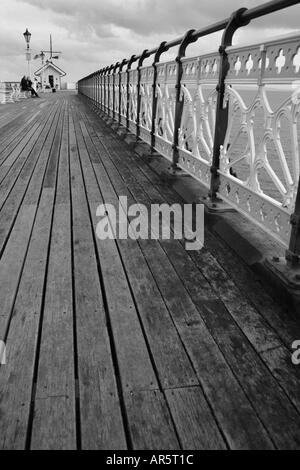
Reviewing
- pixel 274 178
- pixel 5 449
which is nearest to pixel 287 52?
pixel 274 178

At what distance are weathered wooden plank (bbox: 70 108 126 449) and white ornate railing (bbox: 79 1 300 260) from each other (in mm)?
1201

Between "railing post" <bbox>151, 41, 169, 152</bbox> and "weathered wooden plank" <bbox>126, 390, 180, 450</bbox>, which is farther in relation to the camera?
"railing post" <bbox>151, 41, 169, 152</bbox>

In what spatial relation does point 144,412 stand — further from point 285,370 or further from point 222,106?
point 222,106

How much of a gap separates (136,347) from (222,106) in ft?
7.56

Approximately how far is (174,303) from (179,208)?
2016mm

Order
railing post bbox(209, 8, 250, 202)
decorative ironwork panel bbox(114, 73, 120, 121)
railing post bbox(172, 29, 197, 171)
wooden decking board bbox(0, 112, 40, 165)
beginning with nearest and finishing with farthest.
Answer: railing post bbox(209, 8, 250, 202) < railing post bbox(172, 29, 197, 171) < wooden decking board bbox(0, 112, 40, 165) < decorative ironwork panel bbox(114, 73, 120, 121)

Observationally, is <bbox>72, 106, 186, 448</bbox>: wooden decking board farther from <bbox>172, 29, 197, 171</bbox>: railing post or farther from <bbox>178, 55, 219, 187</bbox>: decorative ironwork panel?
<bbox>172, 29, 197, 171</bbox>: railing post

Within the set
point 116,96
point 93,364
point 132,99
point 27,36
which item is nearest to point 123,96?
point 132,99

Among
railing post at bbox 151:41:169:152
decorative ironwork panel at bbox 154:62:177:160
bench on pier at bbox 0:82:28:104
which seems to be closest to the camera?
decorative ironwork panel at bbox 154:62:177:160

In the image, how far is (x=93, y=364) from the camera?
6.54ft

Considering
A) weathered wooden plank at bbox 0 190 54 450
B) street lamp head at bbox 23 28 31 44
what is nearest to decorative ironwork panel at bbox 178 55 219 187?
weathered wooden plank at bbox 0 190 54 450

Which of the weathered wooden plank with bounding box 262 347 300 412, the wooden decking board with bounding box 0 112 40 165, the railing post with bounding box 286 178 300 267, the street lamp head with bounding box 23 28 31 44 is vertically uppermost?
the street lamp head with bounding box 23 28 31 44

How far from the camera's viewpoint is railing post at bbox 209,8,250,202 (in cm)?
331

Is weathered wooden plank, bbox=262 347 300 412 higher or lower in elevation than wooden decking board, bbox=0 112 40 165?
lower
